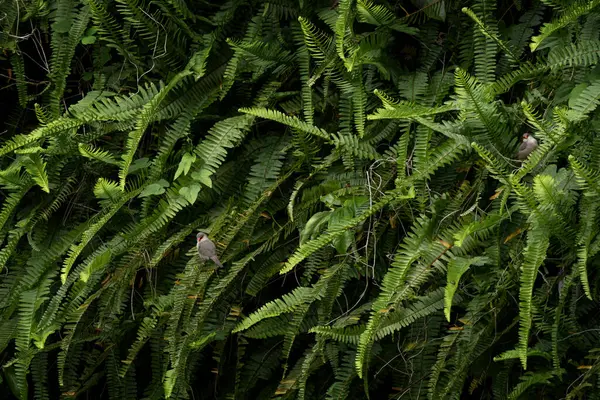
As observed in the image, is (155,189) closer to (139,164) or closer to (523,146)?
(139,164)

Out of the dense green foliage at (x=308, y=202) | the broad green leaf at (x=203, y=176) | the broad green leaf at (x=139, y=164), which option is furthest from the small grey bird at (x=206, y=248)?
the broad green leaf at (x=139, y=164)

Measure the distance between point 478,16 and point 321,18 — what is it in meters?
0.58

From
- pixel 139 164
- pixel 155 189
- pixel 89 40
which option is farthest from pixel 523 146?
pixel 89 40

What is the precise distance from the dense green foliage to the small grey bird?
75 mm

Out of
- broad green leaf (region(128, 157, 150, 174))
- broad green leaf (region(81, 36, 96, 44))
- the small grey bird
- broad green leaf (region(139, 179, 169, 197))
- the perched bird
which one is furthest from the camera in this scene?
broad green leaf (region(81, 36, 96, 44))

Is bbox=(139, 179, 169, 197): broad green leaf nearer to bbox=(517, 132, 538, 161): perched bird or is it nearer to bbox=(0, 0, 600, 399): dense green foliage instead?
bbox=(0, 0, 600, 399): dense green foliage

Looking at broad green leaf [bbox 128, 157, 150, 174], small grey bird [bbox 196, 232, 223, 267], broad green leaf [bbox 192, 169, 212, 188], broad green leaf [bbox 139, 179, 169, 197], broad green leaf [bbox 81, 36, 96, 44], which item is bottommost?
small grey bird [bbox 196, 232, 223, 267]

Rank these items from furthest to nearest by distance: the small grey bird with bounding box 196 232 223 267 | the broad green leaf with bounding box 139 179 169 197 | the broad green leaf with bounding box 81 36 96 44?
the broad green leaf with bounding box 81 36 96 44, the broad green leaf with bounding box 139 179 169 197, the small grey bird with bounding box 196 232 223 267

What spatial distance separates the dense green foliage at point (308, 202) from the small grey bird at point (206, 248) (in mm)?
75

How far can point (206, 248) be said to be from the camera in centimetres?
279

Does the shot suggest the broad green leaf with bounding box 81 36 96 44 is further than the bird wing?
Yes

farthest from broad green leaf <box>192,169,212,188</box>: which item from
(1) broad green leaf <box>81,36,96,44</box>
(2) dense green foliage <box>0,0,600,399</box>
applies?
(1) broad green leaf <box>81,36,96,44</box>

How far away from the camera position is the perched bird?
8.00 feet

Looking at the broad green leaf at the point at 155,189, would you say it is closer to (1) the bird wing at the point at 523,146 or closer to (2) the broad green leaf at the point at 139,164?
(2) the broad green leaf at the point at 139,164
